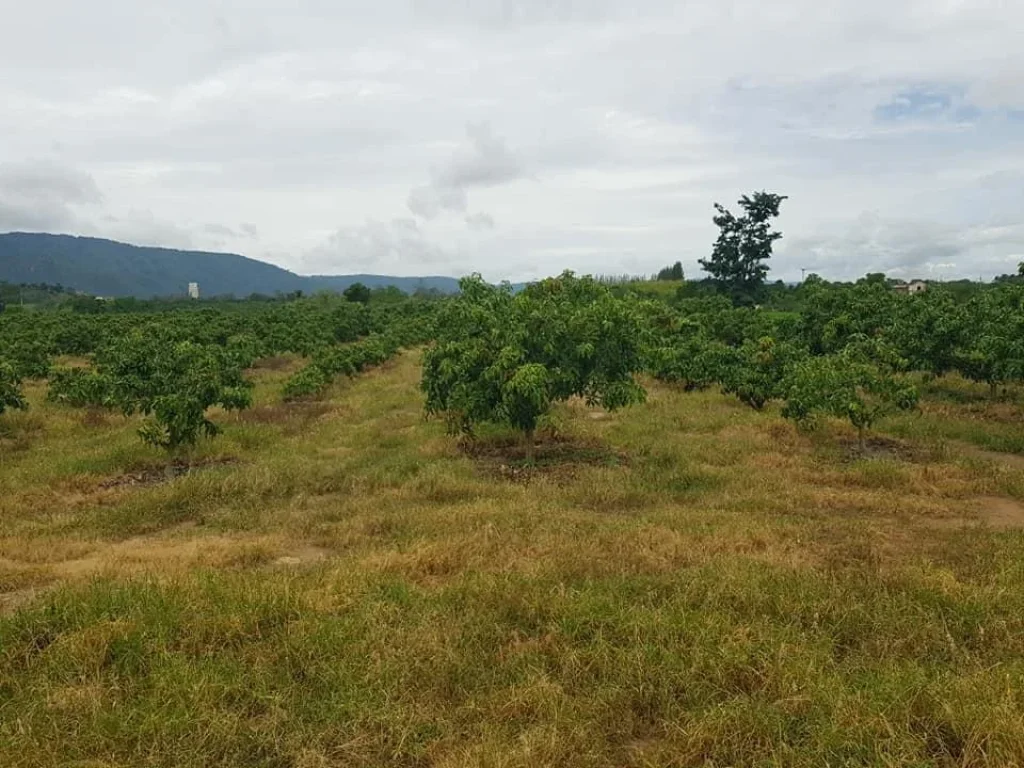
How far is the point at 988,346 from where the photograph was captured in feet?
55.7

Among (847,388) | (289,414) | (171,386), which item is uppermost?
(847,388)

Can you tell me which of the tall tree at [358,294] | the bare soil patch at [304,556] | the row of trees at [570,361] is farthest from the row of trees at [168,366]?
the tall tree at [358,294]

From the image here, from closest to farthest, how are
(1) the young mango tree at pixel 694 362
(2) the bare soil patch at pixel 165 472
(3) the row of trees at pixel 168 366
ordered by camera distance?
1. (2) the bare soil patch at pixel 165 472
2. (3) the row of trees at pixel 168 366
3. (1) the young mango tree at pixel 694 362

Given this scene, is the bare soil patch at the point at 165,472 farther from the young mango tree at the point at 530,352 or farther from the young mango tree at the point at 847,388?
the young mango tree at the point at 847,388

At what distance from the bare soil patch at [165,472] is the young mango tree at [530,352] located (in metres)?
4.29

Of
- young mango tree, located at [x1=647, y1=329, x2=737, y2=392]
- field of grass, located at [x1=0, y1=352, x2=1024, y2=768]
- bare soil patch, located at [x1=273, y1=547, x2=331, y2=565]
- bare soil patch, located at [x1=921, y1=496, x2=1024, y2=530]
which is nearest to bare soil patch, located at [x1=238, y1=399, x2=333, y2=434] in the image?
field of grass, located at [x1=0, y1=352, x2=1024, y2=768]

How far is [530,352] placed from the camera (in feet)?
43.5

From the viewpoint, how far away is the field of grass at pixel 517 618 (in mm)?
4668

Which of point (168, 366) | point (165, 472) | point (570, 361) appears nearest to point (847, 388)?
point (570, 361)

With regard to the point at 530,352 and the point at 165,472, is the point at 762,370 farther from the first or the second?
the point at 165,472

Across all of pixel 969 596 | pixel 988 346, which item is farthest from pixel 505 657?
pixel 988 346

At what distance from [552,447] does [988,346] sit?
1041cm

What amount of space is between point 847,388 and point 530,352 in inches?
228

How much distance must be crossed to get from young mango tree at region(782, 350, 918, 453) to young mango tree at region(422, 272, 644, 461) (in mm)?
3230
